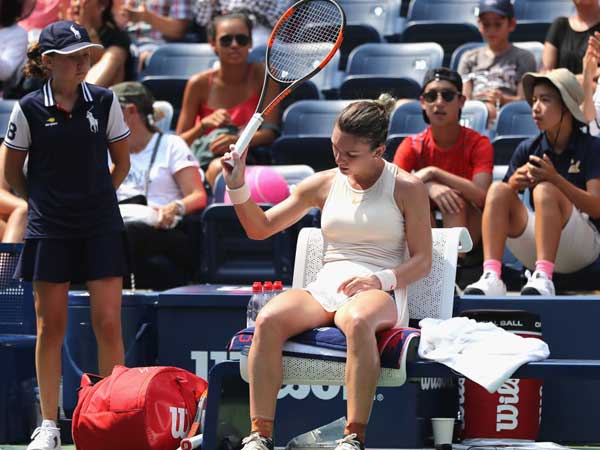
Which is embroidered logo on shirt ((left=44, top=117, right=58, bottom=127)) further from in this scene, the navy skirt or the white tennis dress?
the white tennis dress

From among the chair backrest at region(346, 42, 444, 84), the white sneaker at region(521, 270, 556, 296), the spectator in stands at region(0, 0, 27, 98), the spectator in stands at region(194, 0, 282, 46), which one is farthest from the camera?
the spectator in stands at region(194, 0, 282, 46)

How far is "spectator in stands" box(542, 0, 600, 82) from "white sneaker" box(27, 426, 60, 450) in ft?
12.3

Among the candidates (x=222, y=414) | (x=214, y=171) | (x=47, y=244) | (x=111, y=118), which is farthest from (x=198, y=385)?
(x=214, y=171)

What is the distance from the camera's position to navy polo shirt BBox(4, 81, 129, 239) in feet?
15.5

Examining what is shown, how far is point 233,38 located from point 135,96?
104 cm

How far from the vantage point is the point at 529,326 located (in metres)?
4.70

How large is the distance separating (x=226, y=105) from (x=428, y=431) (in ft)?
9.59

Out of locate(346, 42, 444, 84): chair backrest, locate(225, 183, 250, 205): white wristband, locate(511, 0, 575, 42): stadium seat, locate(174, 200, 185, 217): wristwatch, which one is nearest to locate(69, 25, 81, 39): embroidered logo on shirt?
locate(225, 183, 250, 205): white wristband

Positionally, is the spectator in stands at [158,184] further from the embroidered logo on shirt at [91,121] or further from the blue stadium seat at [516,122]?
the blue stadium seat at [516,122]

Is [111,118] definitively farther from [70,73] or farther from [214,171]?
[214,171]

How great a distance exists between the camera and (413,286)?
443 cm

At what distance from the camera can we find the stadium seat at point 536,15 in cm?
832

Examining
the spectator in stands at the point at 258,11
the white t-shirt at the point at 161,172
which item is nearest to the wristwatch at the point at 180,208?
the white t-shirt at the point at 161,172

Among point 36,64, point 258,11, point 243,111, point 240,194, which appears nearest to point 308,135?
point 243,111
